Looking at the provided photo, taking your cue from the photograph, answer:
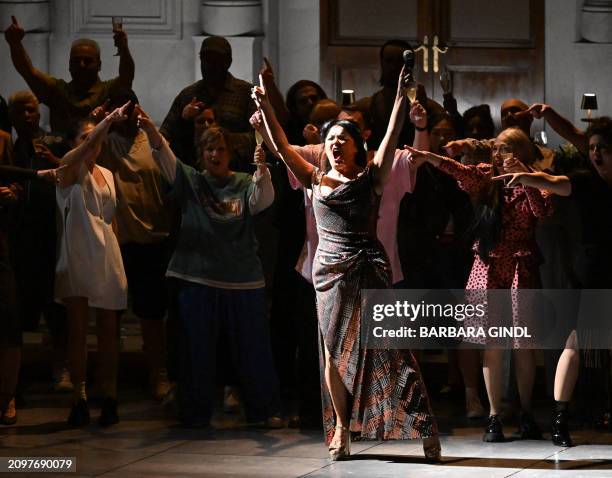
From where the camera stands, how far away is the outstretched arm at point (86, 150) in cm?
745

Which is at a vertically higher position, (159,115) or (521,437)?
(159,115)

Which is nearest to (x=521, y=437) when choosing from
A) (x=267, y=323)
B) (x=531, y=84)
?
(x=267, y=323)

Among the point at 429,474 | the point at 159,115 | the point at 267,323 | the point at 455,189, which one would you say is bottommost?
the point at 429,474

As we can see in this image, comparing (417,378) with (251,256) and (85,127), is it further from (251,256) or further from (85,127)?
(85,127)

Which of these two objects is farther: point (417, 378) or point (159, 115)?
point (159, 115)

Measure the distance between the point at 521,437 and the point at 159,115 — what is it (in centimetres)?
467

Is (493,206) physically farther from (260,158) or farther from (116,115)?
(116,115)

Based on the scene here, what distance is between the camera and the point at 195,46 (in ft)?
36.2

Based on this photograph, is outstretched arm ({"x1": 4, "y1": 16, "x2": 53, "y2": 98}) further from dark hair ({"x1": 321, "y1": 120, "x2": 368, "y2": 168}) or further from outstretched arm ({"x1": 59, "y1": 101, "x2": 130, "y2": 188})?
dark hair ({"x1": 321, "y1": 120, "x2": 368, "y2": 168})

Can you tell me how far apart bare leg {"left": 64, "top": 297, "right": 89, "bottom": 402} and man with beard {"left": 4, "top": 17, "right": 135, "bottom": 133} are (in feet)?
4.95

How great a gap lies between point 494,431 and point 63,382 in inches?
109

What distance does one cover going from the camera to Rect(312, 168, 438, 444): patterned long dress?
6727mm

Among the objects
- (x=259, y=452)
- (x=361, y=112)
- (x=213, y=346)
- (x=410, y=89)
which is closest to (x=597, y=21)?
(x=361, y=112)

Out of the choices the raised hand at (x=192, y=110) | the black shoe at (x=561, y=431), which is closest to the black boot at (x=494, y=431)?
the black shoe at (x=561, y=431)
